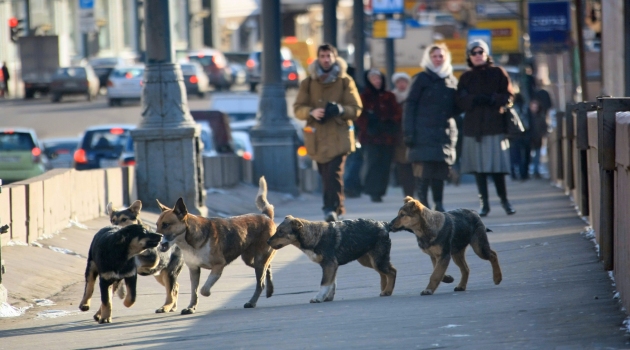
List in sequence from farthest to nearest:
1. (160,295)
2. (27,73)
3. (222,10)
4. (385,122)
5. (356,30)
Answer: (222,10) < (27,73) < (356,30) < (385,122) < (160,295)

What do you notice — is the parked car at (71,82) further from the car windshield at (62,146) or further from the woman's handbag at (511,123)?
the woman's handbag at (511,123)

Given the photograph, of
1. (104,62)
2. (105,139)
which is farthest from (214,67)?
(105,139)

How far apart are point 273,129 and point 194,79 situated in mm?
34247

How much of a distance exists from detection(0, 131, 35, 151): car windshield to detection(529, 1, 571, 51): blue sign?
1796 cm

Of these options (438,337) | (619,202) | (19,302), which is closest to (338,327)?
(438,337)

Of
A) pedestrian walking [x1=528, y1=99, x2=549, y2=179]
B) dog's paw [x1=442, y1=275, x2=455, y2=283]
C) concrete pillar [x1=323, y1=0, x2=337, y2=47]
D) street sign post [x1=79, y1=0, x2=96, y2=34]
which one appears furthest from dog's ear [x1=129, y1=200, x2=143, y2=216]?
street sign post [x1=79, y1=0, x2=96, y2=34]

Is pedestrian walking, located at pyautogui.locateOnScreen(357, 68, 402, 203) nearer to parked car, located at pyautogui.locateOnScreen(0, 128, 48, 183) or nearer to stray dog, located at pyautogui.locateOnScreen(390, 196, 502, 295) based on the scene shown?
stray dog, located at pyautogui.locateOnScreen(390, 196, 502, 295)

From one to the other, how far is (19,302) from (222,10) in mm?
78621

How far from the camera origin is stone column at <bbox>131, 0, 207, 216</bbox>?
47.1ft

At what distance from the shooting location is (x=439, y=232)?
8734 millimetres

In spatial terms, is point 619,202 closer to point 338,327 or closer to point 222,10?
point 338,327

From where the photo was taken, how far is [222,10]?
86.8 meters

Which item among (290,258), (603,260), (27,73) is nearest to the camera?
(603,260)

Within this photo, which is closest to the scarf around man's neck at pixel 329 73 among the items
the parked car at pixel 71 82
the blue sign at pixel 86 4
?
the parked car at pixel 71 82
